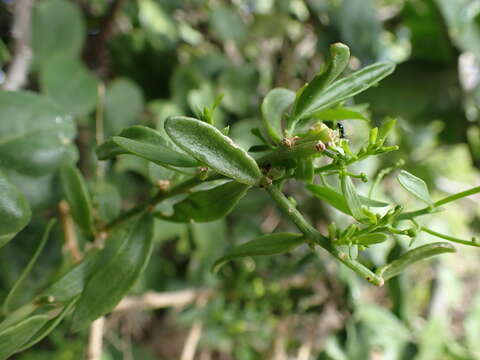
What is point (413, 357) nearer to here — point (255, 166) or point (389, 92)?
point (389, 92)

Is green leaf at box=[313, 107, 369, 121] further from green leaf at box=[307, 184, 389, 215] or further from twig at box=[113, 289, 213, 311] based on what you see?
twig at box=[113, 289, 213, 311]

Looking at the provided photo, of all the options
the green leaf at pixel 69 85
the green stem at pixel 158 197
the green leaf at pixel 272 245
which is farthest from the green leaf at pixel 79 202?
the green leaf at pixel 69 85

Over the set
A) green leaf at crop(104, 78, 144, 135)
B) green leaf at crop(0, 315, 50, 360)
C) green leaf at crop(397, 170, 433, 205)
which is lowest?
green leaf at crop(104, 78, 144, 135)

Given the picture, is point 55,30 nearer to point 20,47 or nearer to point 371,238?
point 20,47

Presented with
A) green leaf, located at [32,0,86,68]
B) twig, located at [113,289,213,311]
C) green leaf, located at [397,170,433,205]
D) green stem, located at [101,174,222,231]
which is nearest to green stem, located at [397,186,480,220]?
green leaf, located at [397,170,433,205]

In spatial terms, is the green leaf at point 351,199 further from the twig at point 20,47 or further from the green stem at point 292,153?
the twig at point 20,47

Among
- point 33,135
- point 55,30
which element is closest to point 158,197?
point 33,135

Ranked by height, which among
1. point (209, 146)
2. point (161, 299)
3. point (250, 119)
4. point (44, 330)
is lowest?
point (161, 299)
